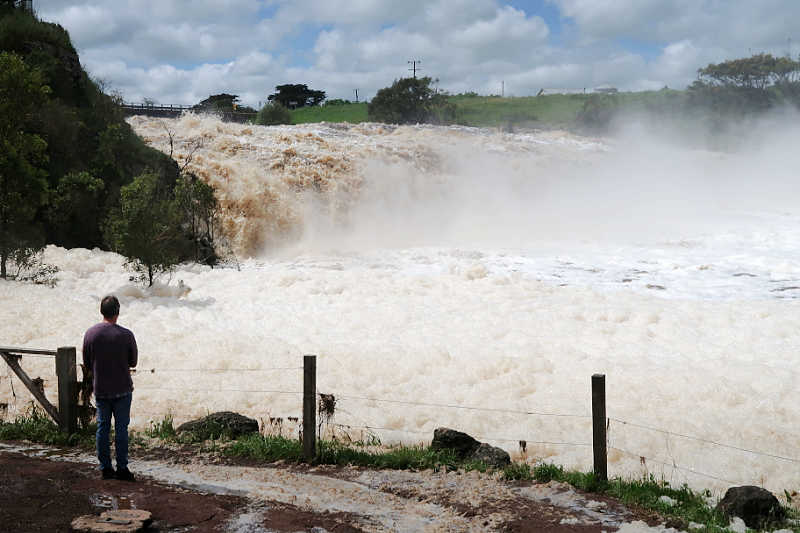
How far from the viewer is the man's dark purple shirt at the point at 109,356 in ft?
21.1

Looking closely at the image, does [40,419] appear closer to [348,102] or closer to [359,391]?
[359,391]

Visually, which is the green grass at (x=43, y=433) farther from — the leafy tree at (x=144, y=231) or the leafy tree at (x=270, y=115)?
the leafy tree at (x=270, y=115)

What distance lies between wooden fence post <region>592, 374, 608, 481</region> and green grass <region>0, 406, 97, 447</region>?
15.7ft

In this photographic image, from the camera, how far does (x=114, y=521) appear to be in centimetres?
544

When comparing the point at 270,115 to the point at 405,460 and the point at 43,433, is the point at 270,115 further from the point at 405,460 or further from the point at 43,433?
the point at 405,460

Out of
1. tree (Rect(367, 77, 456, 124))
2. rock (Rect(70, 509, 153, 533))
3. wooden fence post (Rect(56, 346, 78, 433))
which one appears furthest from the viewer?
tree (Rect(367, 77, 456, 124))

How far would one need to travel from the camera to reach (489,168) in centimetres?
3844

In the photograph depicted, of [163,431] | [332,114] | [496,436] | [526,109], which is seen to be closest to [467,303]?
[496,436]

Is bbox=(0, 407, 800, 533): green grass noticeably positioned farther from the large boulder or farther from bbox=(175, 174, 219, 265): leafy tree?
bbox=(175, 174, 219, 265): leafy tree

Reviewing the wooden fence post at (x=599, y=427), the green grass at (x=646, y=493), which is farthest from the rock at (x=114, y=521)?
the wooden fence post at (x=599, y=427)

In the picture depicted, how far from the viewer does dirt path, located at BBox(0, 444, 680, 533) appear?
18.7 ft

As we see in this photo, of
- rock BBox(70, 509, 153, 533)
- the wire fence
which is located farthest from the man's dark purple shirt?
the wire fence

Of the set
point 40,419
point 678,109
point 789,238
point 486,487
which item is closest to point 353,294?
point 40,419

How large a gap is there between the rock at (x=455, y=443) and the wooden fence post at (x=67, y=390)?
12.0 feet
